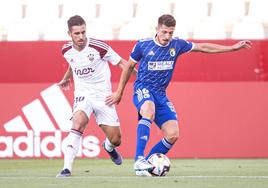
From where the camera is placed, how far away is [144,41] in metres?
12.0

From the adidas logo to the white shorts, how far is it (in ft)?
12.6

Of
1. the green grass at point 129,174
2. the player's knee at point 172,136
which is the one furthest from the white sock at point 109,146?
the player's knee at point 172,136

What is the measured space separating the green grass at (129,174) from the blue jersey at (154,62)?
117 centimetres

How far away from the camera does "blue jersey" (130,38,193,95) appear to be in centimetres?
1195

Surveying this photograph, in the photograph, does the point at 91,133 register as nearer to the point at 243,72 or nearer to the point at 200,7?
the point at 243,72

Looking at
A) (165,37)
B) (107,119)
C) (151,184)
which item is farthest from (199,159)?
(151,184)

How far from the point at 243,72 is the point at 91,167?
4.00m

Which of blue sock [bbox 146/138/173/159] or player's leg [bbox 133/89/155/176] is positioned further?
blue sock [bbox 146/138/173/159]

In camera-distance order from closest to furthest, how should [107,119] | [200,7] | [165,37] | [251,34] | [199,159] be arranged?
[165,37] → [107,119] → [199,159] → [251,34] → [200,7]

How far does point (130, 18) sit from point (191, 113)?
4.56 m

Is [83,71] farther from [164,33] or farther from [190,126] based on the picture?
[190,126]

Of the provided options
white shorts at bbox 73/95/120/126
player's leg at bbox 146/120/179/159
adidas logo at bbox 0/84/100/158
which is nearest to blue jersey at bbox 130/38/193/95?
player's leg at bbox 146/120/179/159

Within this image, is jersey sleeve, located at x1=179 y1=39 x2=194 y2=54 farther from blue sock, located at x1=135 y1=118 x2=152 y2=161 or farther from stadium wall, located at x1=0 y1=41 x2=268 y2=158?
stadium wall, located at x1=0 y1=41 x2=268 y2=158

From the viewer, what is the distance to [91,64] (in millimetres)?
12398
